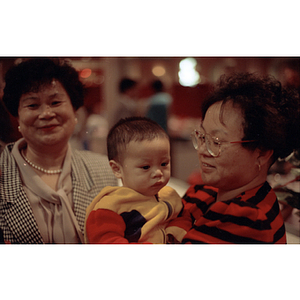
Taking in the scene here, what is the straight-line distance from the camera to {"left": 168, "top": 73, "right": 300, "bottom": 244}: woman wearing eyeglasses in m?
1.57

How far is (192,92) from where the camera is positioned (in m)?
1.75

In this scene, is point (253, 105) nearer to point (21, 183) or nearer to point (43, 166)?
point (43, 166)

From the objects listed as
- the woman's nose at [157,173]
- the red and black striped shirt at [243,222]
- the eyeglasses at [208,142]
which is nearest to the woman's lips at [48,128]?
the woman's nose at [157,173]

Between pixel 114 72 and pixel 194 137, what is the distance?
1.86 ft

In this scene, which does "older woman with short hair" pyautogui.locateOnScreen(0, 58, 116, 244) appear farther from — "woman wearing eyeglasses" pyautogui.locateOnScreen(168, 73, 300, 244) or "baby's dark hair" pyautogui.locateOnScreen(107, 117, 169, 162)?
"woman wearing eyeglasses" pyautogui.locateOnScreen(168, 73, 300, 244)


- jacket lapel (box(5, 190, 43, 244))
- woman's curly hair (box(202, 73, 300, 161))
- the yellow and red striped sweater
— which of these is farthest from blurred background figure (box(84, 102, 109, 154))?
woman's curly hair (box(202, 73, 300, 161))

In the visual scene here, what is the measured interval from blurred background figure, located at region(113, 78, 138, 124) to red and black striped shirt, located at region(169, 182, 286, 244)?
66 cm

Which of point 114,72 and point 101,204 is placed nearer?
point 101,204

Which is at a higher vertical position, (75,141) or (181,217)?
(75,141)

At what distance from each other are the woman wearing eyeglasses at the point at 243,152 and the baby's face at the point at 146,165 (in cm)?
20

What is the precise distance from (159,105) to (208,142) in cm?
33

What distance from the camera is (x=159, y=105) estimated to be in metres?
1.76

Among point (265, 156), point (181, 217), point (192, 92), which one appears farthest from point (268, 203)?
point (192, 92)

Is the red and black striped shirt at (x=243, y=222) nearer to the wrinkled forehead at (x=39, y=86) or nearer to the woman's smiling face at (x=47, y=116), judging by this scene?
the woman's smiling face at (x=47, y=116)
